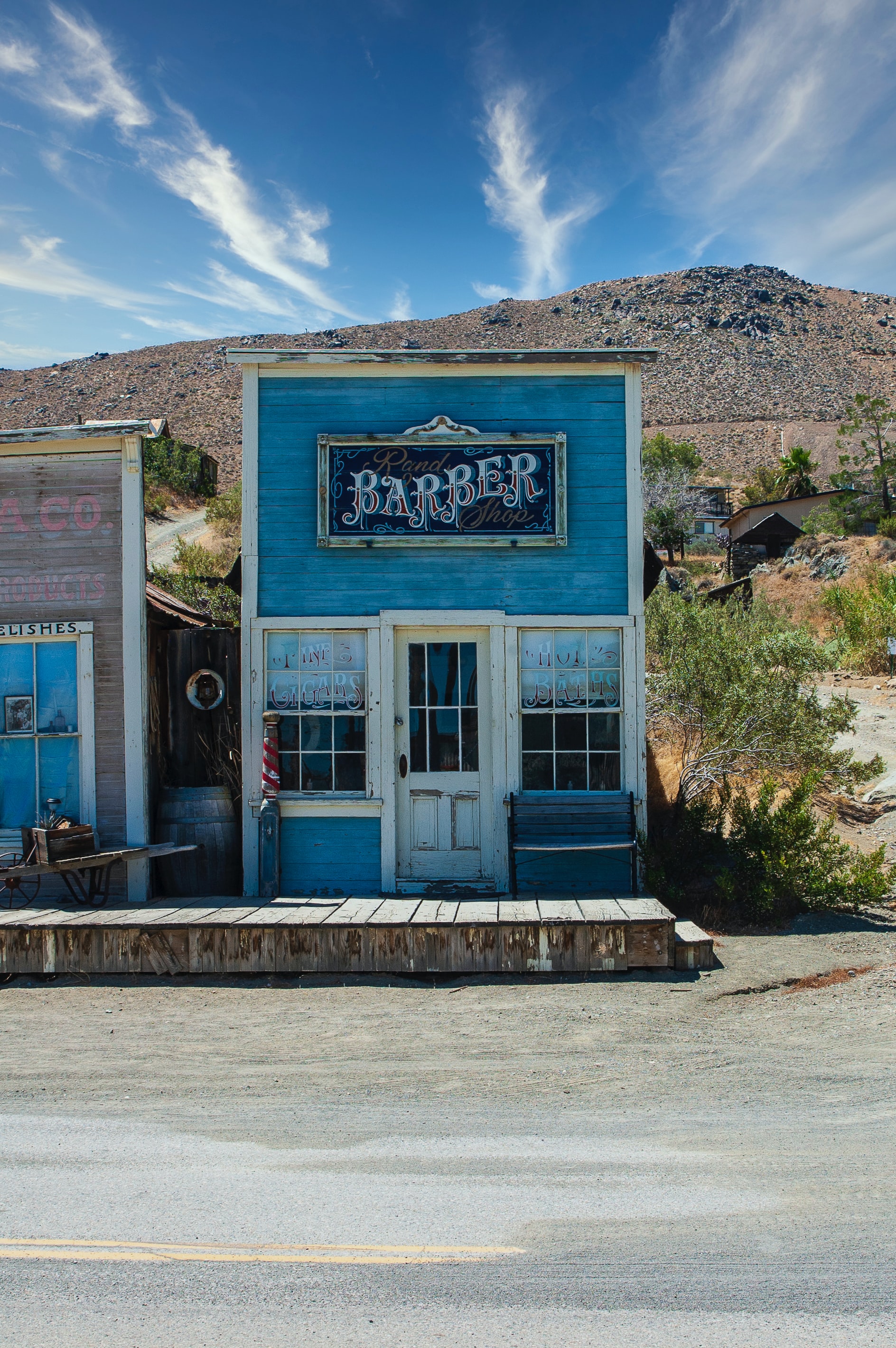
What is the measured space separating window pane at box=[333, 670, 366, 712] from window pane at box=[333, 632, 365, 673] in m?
0.05

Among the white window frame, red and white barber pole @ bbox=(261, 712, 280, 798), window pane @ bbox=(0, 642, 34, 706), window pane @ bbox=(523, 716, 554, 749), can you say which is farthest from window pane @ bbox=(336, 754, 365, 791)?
window pane @ bbox=(0, 642, 34, 706)

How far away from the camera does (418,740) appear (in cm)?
752

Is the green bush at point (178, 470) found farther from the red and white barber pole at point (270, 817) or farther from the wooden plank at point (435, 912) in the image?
the wooden plank at point (435, 912)

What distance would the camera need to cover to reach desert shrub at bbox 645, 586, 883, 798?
8.79 m

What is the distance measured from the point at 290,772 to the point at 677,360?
236ft

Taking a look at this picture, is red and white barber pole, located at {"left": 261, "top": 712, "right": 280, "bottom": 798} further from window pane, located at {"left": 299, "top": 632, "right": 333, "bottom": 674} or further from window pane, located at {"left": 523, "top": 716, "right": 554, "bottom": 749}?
window pane, located at {"left": 523, "top": 716, "right": 554, "bottom": 749}

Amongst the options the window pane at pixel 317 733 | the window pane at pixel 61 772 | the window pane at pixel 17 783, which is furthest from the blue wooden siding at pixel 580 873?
the window pane at pixel 17 783

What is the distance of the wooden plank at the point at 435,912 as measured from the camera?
5961 mm

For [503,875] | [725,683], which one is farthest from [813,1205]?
[725,683]

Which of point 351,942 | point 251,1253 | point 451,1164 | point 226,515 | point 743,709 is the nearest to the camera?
point 251,1253

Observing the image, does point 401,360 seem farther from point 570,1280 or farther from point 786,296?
point 786,296

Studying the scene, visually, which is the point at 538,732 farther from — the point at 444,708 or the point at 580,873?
the point at 580,873

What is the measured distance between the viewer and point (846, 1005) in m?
5.34

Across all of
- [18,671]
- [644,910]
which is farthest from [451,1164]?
[18,671]
